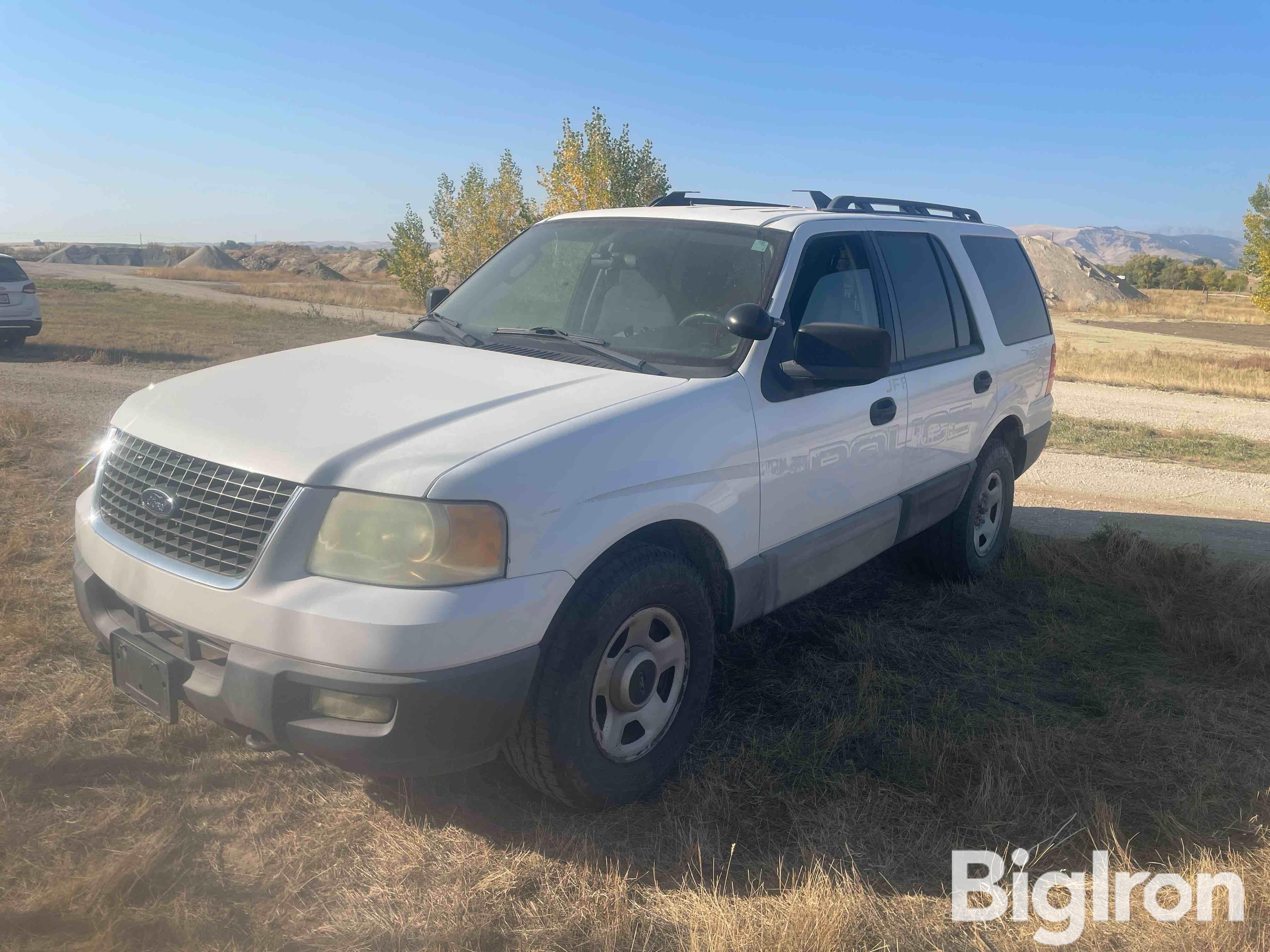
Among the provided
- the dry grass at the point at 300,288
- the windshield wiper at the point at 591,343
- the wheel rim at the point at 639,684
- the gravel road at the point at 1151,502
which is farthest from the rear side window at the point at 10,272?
the dry grass at the point at 300,288

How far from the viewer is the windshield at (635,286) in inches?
151

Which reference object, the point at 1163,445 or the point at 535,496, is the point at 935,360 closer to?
the point at 535,496

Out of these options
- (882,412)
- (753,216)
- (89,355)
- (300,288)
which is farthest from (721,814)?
(300,288)

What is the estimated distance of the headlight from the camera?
2.62 meters

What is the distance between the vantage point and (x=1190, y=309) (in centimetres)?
5641

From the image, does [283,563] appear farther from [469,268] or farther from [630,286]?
[469,268]

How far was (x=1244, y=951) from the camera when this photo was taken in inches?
104

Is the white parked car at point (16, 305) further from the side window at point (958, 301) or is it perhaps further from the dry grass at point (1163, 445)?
the dry grass at point (1163, 445)

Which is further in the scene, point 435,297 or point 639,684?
point 435,297

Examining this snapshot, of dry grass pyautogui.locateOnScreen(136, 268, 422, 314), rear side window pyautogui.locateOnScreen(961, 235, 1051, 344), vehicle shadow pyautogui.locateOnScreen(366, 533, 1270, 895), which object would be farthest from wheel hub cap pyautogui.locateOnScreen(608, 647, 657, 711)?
dry grass pyautogui.locateOnScreen(136, 268, 422, 314)

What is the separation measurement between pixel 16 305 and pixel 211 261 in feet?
240

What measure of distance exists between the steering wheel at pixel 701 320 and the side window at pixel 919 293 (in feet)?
4.08

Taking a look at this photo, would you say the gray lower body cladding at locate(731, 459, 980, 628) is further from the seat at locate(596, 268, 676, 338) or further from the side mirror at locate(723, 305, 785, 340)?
the seat at locate(596, 268, 676, 338)

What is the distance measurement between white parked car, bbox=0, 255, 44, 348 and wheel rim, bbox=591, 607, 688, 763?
16.4m
